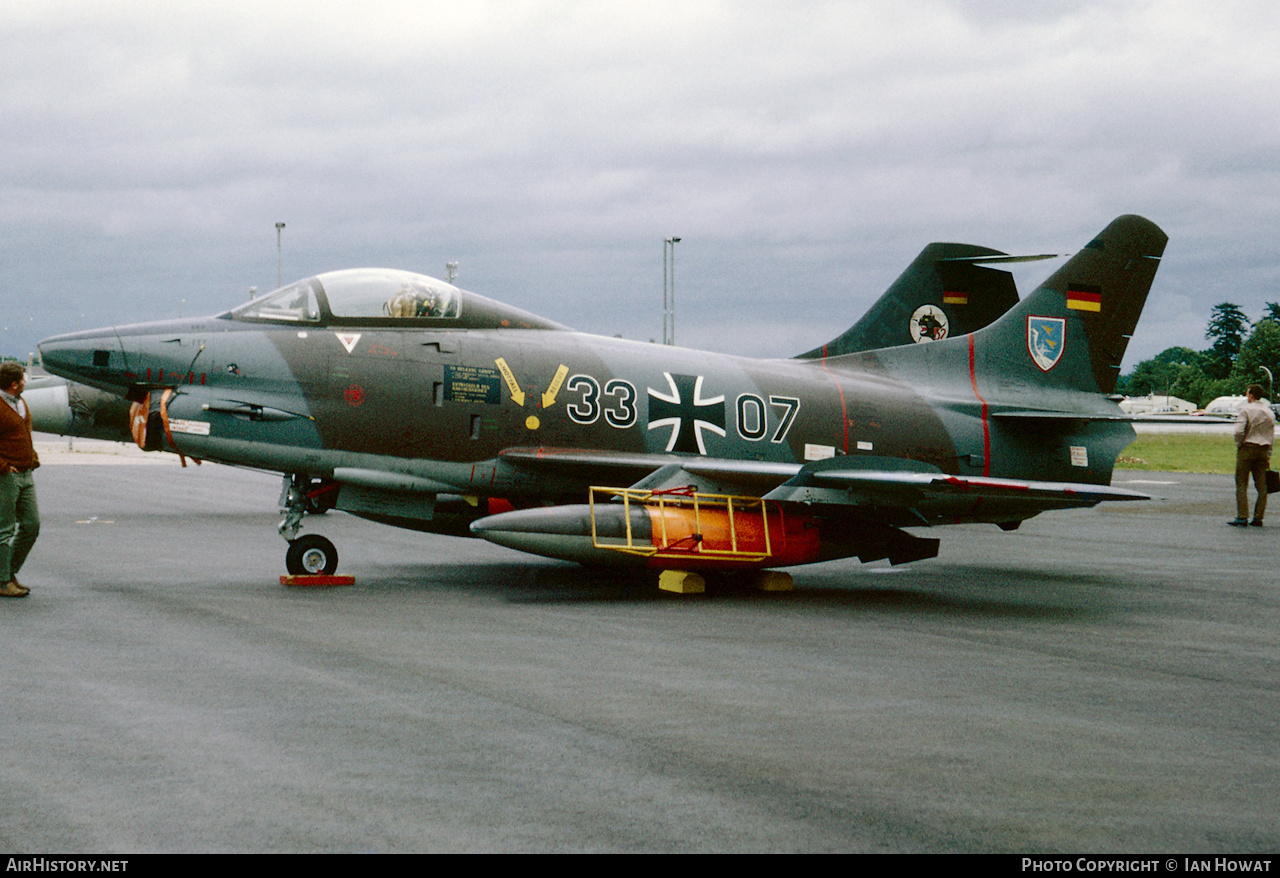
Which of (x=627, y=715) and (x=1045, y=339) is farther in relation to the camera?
(x=1045, y=339)

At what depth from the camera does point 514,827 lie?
13.5ft

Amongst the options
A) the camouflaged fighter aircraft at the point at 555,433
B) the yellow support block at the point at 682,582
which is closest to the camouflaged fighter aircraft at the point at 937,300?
the camouflaged fighter aircraft at the point at 555,433

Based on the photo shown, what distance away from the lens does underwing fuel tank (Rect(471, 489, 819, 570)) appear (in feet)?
33.1

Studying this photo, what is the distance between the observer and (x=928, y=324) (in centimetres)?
1627

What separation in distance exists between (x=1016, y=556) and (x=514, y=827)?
12.1 meters

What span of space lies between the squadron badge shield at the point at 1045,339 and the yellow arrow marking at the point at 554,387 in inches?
233

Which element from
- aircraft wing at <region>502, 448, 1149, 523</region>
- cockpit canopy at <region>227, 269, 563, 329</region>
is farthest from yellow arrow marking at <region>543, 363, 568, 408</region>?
cockpit canopy at <region>227, 269, 563, 329</region>

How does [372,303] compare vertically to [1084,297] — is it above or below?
below

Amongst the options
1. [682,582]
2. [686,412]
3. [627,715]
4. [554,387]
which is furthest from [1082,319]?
[627,715]

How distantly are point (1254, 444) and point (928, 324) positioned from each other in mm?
6372

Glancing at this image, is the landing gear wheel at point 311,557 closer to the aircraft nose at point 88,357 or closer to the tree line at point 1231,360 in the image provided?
the aircraft nose at point 88,357

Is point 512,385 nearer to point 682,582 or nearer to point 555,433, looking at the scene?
point 555,433

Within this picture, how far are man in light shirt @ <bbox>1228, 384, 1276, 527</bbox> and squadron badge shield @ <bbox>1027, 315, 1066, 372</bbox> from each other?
6.16 m

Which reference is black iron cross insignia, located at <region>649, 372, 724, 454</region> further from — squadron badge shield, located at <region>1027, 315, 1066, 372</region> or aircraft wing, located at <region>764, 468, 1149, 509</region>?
squadron badge shield, located at <region>1027, 315, 1066, 372</region>
